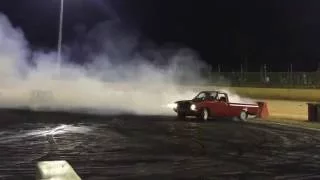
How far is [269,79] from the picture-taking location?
5328 cm

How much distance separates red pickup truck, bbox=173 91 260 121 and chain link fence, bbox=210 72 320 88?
21335 mm

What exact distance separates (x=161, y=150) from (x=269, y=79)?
128 ft

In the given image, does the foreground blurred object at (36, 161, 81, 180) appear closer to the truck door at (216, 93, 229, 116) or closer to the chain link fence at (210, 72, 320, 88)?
the truck door at (216, 93, 229, 116)

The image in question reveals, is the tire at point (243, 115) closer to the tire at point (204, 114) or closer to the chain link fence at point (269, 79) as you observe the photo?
the tire at point (204, 114)

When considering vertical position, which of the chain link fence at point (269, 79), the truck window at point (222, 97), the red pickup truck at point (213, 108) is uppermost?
the chain link fence at point (269, 79)

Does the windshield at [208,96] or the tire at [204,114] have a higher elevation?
the windshield at [208,96]

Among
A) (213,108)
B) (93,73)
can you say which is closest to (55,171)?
(213,108)

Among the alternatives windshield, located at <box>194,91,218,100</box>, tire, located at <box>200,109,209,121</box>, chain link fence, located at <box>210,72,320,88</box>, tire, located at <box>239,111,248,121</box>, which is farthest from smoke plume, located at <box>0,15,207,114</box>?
tire, located at <box>200,109,209,121</box>

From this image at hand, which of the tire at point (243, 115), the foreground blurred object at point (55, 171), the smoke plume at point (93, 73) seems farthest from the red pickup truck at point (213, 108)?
the foreground blurred object at point (55, 171)

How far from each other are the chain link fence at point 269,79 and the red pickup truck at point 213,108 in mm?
21335

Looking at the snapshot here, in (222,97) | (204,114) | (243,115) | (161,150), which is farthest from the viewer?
(243,115)

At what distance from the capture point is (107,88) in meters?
48.8

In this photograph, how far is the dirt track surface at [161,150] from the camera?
11961 millimetres

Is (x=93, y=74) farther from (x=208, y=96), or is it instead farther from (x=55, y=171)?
(x=55, y=171)
